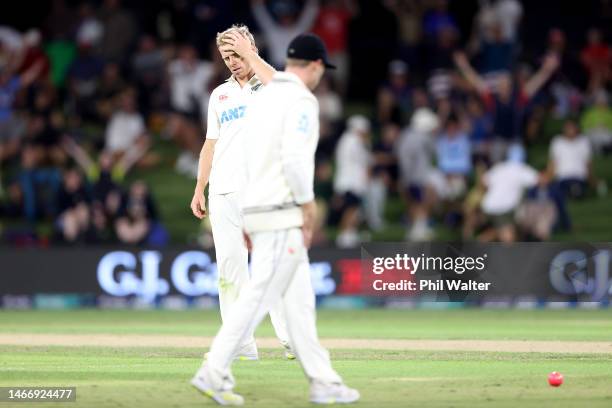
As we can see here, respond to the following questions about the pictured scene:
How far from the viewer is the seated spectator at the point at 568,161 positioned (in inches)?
866

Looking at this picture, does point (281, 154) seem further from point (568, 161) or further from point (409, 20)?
point (409, 20)

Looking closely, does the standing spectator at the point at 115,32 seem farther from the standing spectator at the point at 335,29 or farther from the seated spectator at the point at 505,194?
the seated spectator at the point at 505,194

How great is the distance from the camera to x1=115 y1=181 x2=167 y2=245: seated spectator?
21.0 m

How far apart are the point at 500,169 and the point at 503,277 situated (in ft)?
12.2

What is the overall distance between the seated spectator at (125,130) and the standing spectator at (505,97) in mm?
5581

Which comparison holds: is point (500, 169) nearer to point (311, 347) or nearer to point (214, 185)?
point (214, 185)

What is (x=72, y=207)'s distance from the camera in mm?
21844

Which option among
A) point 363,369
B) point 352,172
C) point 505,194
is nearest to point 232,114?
point 363,369

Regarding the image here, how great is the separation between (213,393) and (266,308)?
0.61 meters

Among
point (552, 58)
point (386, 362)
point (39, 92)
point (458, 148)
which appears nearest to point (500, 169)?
point (458, 148)

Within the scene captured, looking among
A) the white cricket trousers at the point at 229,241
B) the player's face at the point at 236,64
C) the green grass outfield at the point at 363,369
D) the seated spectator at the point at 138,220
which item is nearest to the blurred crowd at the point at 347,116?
the seated spectator at the point at 138,220

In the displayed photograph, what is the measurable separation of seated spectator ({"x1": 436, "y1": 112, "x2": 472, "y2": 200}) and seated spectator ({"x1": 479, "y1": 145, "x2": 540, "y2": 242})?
1233 mm

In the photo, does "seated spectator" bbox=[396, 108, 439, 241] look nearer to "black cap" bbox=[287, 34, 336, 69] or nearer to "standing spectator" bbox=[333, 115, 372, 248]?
"standing spectator" bbox=[333, 115, 372, 248]

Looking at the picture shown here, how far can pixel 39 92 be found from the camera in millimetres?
24203
